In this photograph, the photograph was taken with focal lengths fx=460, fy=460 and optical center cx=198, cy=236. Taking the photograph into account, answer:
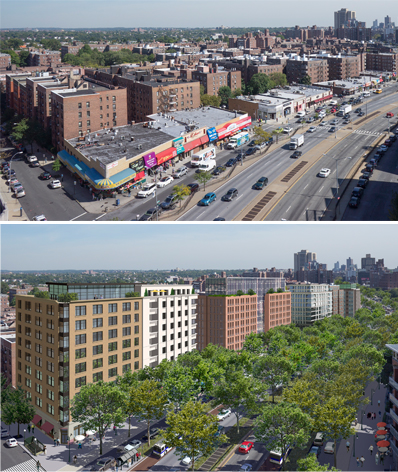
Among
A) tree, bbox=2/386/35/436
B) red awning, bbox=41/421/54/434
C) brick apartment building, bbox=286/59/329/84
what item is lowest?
red awning, bbox=41/421/54/434

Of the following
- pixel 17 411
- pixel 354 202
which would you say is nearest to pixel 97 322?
pixel 17 411

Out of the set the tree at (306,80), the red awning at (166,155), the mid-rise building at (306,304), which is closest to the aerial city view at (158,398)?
the red awning at (166,155)

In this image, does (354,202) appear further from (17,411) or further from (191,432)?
(17,411)

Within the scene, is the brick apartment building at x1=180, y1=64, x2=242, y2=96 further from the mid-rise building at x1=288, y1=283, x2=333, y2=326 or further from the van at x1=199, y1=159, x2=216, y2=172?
the mid-rise building at x1=288, y1=283, x2=333, y2=326

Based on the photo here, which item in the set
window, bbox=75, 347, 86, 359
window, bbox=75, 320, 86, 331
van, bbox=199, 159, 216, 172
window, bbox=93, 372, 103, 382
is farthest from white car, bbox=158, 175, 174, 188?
window, bbox=93, 372, 103, 382

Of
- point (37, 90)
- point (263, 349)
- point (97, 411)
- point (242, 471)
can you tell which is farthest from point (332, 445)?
point (37, 90)

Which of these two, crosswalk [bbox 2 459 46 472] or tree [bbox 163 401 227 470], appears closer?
tree [bbox 163 401 227 470]

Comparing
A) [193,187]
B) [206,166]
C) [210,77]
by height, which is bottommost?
[193,187]
